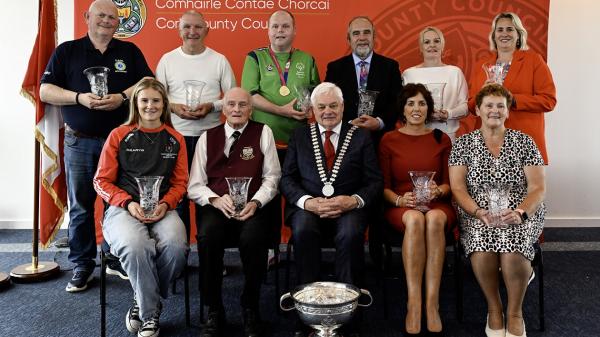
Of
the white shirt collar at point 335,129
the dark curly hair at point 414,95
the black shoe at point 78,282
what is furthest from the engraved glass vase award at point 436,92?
the black shoe at point 78,282

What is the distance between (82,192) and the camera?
3.58m

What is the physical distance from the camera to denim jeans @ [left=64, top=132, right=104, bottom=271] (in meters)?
3.53

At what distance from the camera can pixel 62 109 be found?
3.57 meters

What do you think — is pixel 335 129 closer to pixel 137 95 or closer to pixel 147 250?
pixel 137 95

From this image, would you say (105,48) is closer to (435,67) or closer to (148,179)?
(148,179)

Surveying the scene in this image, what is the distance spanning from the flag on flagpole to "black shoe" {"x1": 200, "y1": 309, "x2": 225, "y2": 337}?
6.04 ft

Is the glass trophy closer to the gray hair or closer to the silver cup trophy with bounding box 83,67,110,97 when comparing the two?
the gray hair

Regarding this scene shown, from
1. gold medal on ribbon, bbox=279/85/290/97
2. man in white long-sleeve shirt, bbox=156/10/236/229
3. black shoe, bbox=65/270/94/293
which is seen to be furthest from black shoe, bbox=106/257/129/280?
gold medal on ribbon, bbox=279/85/290/97

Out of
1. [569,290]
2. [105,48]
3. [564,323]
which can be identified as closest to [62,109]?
[105,48]

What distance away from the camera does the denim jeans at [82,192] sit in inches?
139

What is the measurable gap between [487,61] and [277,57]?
1496mm

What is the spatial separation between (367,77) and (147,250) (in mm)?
1979

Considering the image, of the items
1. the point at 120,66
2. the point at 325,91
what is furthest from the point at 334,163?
the point at 120,66

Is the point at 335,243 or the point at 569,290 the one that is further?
the point at 569,290
